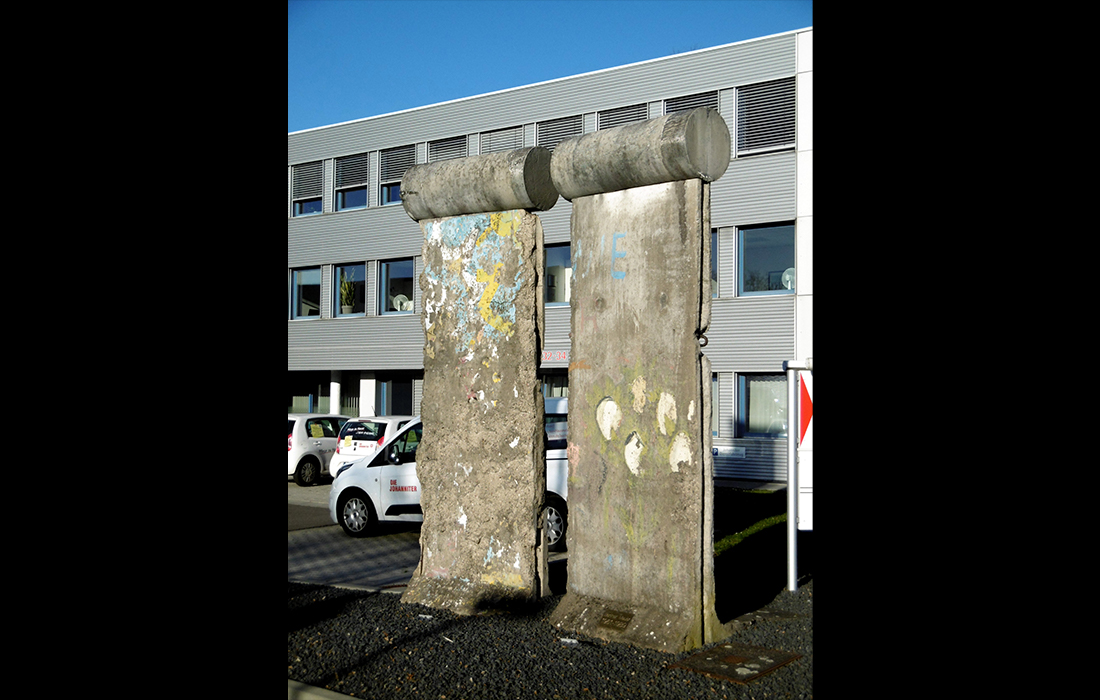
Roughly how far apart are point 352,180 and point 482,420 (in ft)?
67.1

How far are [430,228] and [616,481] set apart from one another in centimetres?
280

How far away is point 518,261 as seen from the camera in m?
7.08

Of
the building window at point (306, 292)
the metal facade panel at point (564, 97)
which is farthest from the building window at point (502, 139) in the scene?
the building window at point (306, 292)

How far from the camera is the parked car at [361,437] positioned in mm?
15727

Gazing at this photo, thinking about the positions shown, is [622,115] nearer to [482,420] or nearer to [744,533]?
[744,533]

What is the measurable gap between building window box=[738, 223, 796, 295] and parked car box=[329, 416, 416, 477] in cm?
863

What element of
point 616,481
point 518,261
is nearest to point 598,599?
point 616,481

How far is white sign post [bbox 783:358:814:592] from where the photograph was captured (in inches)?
292

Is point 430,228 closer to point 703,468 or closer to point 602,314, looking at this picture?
point 602,314

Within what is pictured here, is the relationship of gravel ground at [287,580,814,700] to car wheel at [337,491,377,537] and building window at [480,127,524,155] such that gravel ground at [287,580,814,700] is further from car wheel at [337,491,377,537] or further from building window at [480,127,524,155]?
building window at [480,127,524,155]

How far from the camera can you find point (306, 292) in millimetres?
26766

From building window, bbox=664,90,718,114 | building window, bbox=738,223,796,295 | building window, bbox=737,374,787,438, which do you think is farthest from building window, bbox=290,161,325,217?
building window, bbox=737,374,787,438
